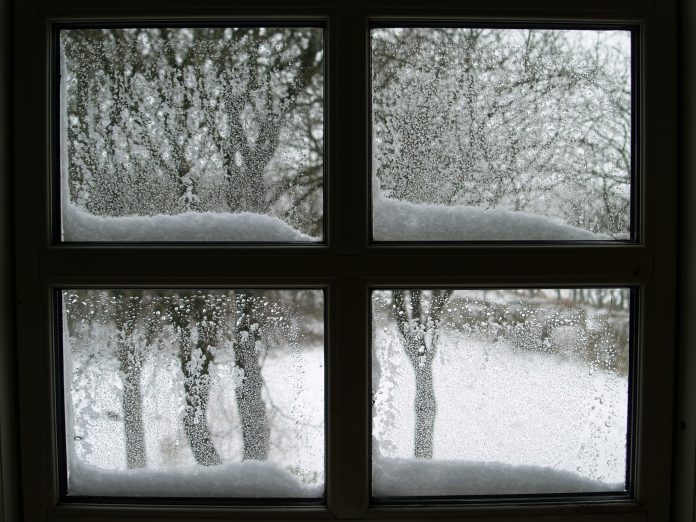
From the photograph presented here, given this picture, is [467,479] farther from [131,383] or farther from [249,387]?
[131,383]

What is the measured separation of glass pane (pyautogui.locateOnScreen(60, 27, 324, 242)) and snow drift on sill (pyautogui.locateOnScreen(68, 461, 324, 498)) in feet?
1.36

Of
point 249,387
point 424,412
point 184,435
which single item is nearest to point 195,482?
point 184,435

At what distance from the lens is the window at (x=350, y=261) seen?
0.91m

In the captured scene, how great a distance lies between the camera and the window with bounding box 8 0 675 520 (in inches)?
35.7

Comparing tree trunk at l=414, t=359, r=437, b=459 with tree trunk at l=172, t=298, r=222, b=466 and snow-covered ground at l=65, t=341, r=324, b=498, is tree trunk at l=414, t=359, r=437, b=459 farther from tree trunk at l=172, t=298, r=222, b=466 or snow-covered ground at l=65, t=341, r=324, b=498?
tree trunk at l=172, t=298, r=222, b=466

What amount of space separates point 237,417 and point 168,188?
426 mm

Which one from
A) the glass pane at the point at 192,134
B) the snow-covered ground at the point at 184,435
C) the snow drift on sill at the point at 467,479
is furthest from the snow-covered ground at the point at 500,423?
the glass pane at the point at 192,134

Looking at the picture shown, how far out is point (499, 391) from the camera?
95 centimetres

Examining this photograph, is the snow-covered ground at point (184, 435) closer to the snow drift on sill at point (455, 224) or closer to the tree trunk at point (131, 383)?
the tree trunk at point (131, 383)

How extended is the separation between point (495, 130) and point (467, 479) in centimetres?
63

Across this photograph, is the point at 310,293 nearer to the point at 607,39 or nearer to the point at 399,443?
the point at 399,443

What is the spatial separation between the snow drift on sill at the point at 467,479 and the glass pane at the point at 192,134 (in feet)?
1.46
